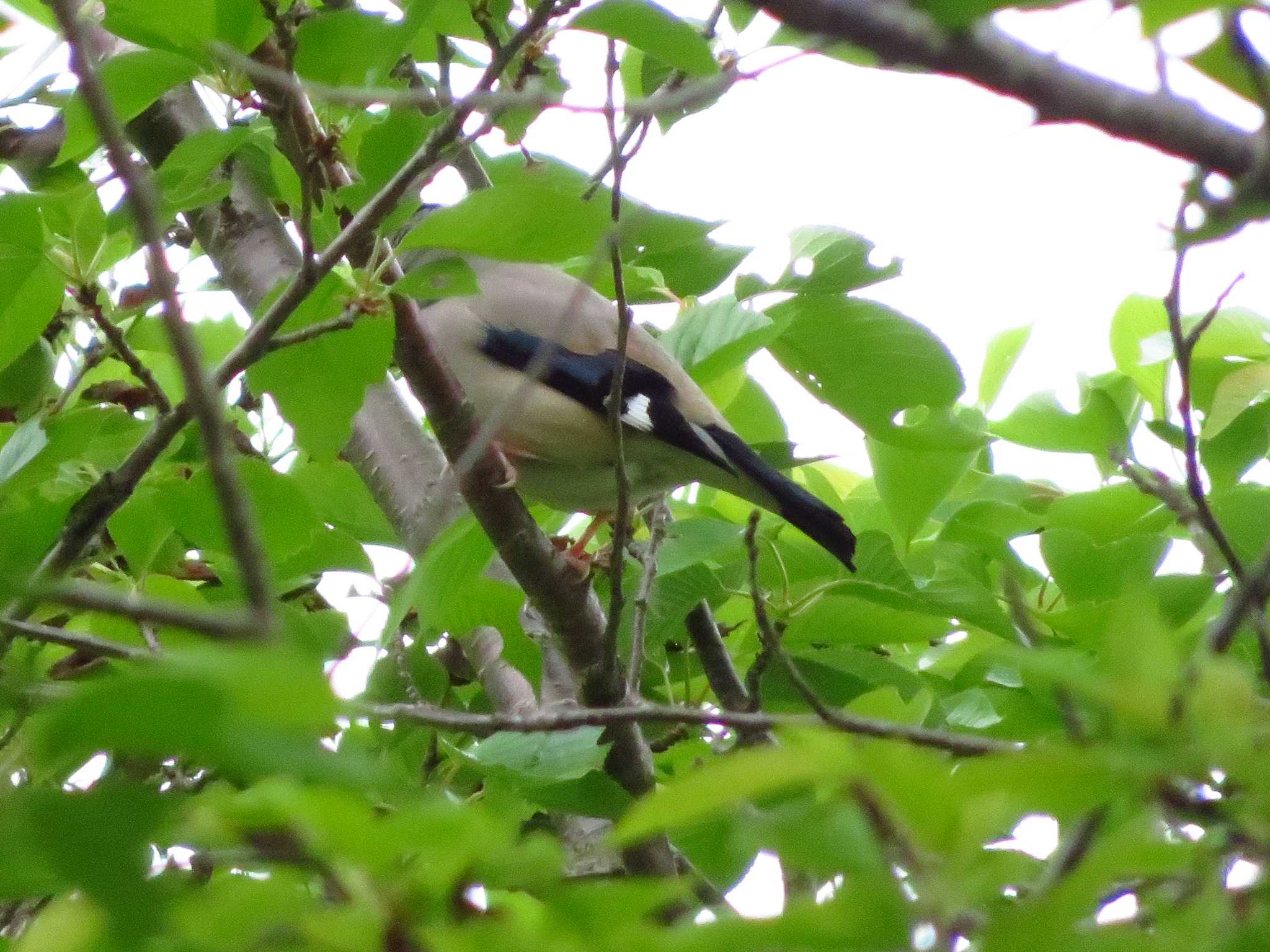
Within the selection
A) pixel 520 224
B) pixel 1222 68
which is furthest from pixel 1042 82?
pixel 520 224

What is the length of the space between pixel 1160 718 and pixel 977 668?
217 cm

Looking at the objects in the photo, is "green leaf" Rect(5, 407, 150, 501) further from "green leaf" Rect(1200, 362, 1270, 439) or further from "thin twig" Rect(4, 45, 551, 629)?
"green leaf" Rect(1200, 362, 1270, 439)

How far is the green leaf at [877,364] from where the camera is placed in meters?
3.16

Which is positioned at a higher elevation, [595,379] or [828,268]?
[595,379]

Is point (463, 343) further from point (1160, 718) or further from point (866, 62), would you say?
point (1160, 718)

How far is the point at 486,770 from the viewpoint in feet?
9.21

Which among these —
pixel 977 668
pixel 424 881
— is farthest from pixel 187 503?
pixel 424 881

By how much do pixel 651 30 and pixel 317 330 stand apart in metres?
0.75

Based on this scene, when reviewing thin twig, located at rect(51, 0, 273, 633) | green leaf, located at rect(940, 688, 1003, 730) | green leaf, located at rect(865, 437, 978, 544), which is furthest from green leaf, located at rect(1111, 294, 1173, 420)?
thin twig, located at rect(51, 0, 273, 633)

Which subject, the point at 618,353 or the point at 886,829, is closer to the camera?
the point at 886,829

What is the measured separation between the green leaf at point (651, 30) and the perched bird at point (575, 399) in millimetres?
1780

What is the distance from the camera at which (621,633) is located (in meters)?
3.30

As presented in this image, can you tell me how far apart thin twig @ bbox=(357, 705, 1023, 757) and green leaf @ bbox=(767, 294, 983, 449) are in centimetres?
138

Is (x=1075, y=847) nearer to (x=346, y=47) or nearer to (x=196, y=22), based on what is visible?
(x=346, y=47)
